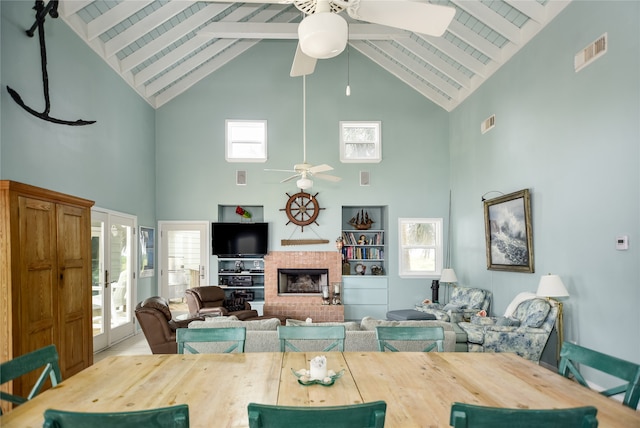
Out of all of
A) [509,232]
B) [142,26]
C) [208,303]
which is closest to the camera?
[509,232]

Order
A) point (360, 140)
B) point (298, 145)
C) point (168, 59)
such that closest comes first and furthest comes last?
1. point (168, 59)
2. point (298, 145)
3. point (360, 140)

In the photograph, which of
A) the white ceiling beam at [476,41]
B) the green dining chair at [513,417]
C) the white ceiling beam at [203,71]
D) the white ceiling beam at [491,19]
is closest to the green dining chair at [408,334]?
the green dining chair at [513,417]

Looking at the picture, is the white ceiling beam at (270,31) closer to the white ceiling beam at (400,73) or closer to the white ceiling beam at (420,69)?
the white ceiling beam at (420,69)

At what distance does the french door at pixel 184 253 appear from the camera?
8.83 m

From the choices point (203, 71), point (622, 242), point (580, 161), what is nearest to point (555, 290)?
point (622, 242)

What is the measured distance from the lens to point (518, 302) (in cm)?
560

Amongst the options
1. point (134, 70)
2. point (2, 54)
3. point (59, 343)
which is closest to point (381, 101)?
point (134, 70)

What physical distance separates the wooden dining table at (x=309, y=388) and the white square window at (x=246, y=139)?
6.57 meters

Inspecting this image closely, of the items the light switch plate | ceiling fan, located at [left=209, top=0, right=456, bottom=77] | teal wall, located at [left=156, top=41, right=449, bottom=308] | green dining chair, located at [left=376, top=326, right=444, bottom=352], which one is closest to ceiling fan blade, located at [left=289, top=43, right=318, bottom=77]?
ceiling fan, located at [left=209, top=0, right=456, bottom=77]

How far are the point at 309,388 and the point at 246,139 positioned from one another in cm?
741

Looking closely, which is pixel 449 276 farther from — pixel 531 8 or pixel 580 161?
pixel 531 8

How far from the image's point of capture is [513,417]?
1510mm

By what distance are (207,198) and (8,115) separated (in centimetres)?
464

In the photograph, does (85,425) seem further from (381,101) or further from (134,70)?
(381,101)
